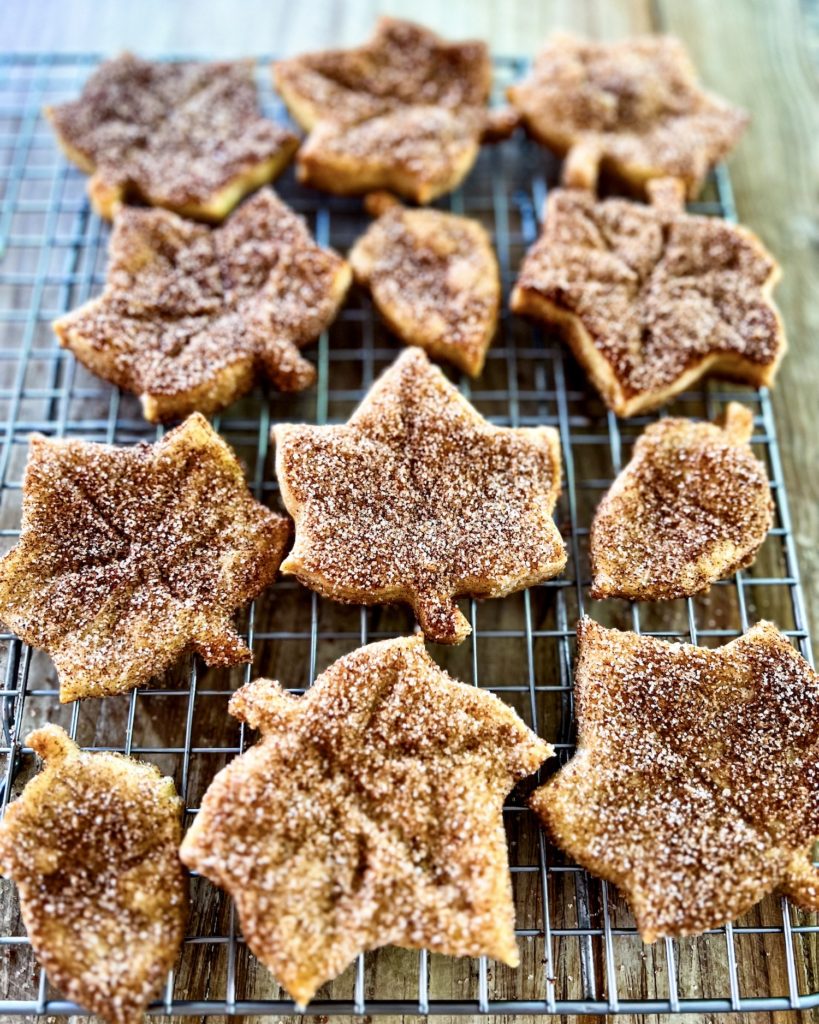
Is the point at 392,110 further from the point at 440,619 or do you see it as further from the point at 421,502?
the point at 440,619

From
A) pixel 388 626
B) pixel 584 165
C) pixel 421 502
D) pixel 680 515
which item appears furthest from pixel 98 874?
pixel 584 165

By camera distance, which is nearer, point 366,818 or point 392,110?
point 366,818

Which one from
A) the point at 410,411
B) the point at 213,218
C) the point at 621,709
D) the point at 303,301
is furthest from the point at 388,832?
the point at 213,218

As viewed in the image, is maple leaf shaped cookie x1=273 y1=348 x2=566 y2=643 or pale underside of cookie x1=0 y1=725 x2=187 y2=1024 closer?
pale underside of cookie x1=0 y1=725 x2=187 y2=1024

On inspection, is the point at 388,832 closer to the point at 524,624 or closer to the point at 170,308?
the point at 524,624

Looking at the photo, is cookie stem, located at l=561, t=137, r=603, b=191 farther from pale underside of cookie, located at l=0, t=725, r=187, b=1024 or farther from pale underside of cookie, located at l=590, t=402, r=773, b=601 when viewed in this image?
pale underside of cookie, located at l=0, t=725, r=187, b=1024

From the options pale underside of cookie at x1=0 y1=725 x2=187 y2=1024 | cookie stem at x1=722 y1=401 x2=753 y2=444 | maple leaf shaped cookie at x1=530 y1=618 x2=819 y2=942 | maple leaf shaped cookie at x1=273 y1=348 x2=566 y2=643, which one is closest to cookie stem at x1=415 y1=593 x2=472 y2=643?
maple leaf shaped cookie at x1=273 y1=348 x2=566 y2=643
